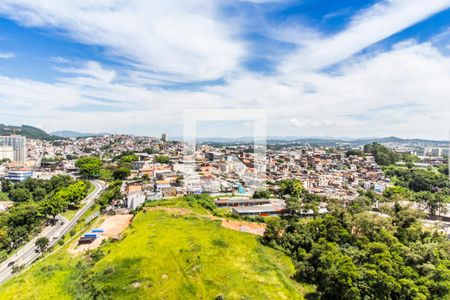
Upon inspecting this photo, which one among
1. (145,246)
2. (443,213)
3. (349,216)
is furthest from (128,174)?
(443,213)

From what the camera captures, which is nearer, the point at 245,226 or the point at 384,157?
the point at 245,226

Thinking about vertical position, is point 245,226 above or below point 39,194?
above

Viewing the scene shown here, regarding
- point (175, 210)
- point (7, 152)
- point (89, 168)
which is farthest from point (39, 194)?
point (7, 152)

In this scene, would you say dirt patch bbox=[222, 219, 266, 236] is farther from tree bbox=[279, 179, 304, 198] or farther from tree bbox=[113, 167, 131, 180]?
tree bbox=[113, 167, 131, 180]

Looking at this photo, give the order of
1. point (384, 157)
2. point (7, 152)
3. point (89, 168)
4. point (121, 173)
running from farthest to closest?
1. point (7, 152)
2. point (384, 157)
3. point (89, 168)
4. point (121, 173)

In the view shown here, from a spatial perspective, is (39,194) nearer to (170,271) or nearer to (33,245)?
(33,245)

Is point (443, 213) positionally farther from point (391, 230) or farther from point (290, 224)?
point (290, 224)

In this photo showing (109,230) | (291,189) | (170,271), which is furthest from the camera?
(291,189)

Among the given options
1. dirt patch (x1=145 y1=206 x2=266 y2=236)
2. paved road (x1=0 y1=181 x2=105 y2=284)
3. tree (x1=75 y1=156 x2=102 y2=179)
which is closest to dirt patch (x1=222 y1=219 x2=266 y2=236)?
dirt patch (x1=145 y1=206 x2=266 y2=236)

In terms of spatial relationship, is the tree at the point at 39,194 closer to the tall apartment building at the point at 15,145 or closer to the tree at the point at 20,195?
the tree at the point at 20,195
